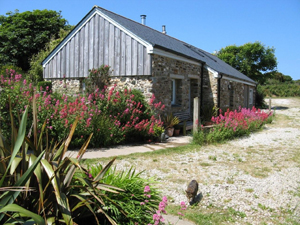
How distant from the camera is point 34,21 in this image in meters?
27.2

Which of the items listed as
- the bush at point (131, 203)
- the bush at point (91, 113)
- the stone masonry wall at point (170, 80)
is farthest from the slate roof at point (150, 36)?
the bush at point (131, 203)

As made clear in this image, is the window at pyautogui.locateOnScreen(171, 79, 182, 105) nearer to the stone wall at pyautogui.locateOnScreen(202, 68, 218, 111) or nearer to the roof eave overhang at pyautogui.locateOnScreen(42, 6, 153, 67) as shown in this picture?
the stone wall at pyautogui.locateOnScreen(202, 68, 218, 111)

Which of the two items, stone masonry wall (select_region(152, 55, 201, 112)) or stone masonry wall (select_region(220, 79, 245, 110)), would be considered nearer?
stone masonry wall (select_region(152, 55, 201, 112))

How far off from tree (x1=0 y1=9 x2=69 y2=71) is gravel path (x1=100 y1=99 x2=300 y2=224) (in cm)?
2163

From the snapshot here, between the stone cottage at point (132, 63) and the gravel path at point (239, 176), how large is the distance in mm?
3643

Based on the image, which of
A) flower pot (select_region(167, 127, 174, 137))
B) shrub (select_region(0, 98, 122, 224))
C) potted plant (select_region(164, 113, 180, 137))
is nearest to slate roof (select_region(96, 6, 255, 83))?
potted plant (select_region(164, 113, 180, 137))

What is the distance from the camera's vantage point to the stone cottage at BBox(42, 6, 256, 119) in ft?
32.1

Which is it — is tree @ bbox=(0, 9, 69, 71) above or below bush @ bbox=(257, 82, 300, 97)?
above

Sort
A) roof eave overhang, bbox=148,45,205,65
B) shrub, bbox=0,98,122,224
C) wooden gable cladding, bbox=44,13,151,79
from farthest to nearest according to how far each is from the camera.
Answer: wooden gable cladding, bbox=44,13,151,79 → roof eave overhang, bbox=148,45,205,65 → shrub, bbox=0,98,122,224

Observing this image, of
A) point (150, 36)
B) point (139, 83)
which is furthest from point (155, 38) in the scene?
point (139, 83)

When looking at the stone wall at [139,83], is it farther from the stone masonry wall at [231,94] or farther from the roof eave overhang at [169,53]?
the stone masonry wall at [231,94]

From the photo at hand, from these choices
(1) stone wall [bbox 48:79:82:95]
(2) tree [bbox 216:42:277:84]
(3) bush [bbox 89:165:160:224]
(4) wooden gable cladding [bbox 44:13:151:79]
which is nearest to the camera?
(3) bush [bbox 89:165:160:224]

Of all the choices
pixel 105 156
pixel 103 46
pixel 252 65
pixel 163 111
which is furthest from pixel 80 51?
pixel 252 65

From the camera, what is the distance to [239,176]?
537cm
